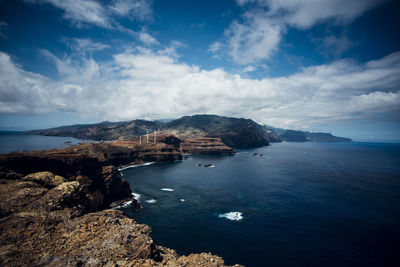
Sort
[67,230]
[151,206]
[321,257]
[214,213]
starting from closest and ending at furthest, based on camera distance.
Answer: [67,230]
[321,257]
[214,213]
[151,206]

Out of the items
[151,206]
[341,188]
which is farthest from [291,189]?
[151,206]

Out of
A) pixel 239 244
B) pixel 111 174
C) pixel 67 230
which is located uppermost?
pixel 67 230

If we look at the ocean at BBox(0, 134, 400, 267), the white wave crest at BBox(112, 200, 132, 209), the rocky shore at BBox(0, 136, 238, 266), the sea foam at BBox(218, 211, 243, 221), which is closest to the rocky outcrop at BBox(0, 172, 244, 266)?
the rocky shore at BBox(0, 136, 238, 266)

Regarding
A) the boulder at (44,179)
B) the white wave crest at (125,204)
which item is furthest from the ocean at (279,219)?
the boulder at (44,179)

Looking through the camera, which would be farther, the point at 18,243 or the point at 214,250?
the point at 214,250

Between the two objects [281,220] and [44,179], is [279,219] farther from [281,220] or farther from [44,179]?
[44,179]

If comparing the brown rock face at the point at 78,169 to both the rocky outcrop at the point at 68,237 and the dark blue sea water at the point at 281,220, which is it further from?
the rocky outcrop at the point at 68,237

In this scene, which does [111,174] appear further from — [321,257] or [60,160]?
[321,257]

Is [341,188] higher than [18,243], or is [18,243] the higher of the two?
[18,243]

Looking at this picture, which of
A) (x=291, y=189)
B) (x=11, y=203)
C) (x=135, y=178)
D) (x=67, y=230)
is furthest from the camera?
(x=135, y=178)
